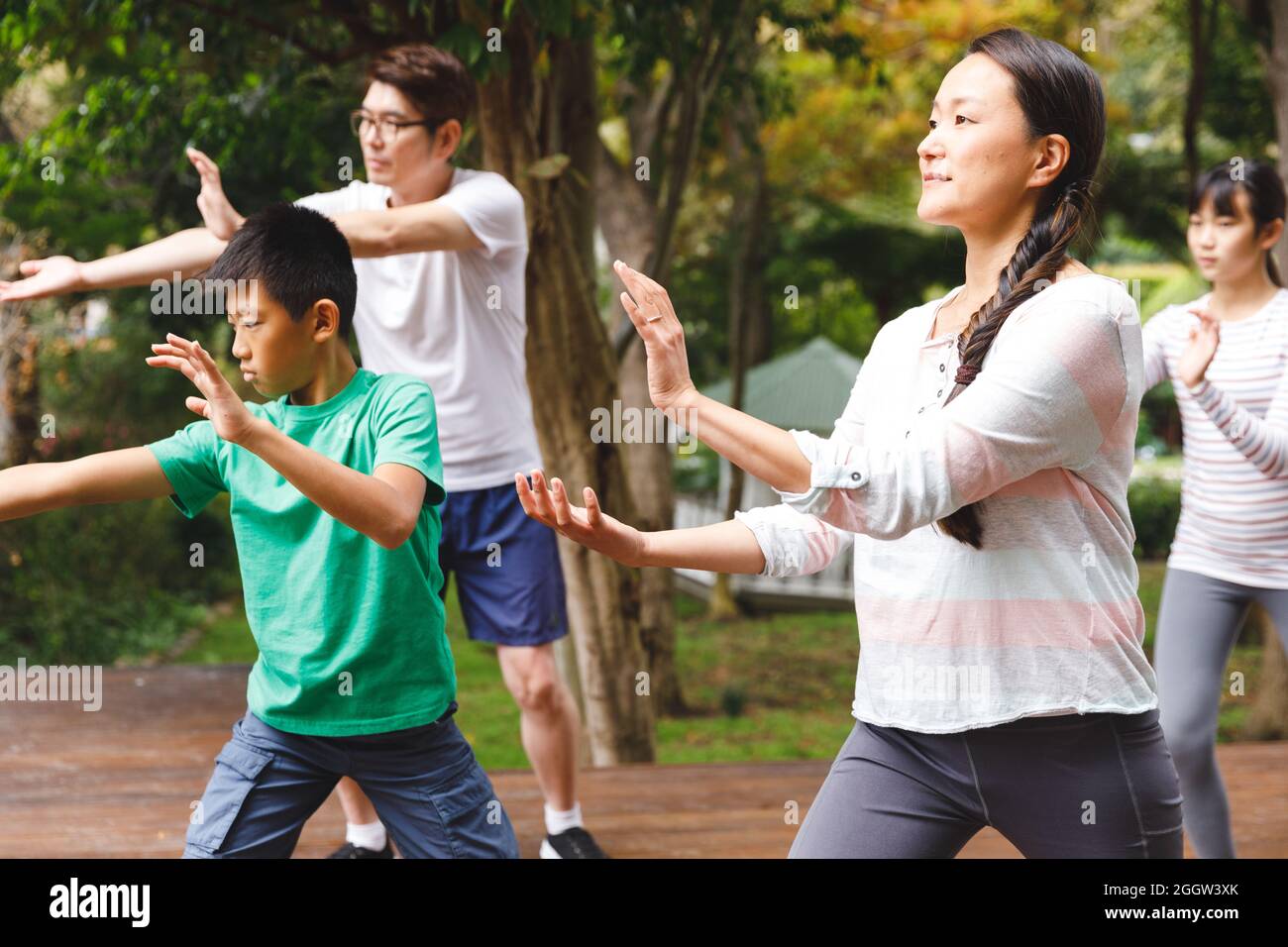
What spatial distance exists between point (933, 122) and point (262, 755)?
138 centimetres

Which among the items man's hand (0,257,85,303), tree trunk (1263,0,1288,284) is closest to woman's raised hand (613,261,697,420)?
man's hand (0,257,85,303)

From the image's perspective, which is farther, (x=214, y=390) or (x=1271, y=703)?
(x=1271, y=703)

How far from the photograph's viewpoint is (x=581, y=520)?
167 centimetres

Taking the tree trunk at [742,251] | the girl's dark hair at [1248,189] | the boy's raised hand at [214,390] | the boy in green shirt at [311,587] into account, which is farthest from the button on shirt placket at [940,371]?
the tree trunk at [742,251]

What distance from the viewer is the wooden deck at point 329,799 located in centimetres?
341

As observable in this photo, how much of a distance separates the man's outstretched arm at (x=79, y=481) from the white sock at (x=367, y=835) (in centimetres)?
130

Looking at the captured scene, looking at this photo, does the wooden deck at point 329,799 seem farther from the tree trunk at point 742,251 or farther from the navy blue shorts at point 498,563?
the tree trunk at point 742,251

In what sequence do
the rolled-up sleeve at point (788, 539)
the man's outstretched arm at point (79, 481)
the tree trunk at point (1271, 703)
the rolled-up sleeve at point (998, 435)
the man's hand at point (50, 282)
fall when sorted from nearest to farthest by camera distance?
the rolled-up sleeve at point (998, 435) < the rolled-up sleeve at point (788, 539) < the man's outstretched arm at point (79, 481) < the man's hand at point (50, 282) < the tree trunk at point (1271, 703)

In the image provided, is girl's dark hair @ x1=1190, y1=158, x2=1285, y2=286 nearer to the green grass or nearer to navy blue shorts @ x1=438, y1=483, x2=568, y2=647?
navy blue shorts @ x1=438, y1=483, x2=568, y2=647

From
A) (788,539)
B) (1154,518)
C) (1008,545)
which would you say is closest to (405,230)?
(788,539)

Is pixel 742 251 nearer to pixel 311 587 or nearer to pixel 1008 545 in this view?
pixel 311 587

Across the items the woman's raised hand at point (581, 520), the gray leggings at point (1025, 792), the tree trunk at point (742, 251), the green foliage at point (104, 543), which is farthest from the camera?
the tree trunk at point (742, 251)

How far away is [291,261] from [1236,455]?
85.4 inches

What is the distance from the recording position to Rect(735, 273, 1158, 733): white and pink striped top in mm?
1553
